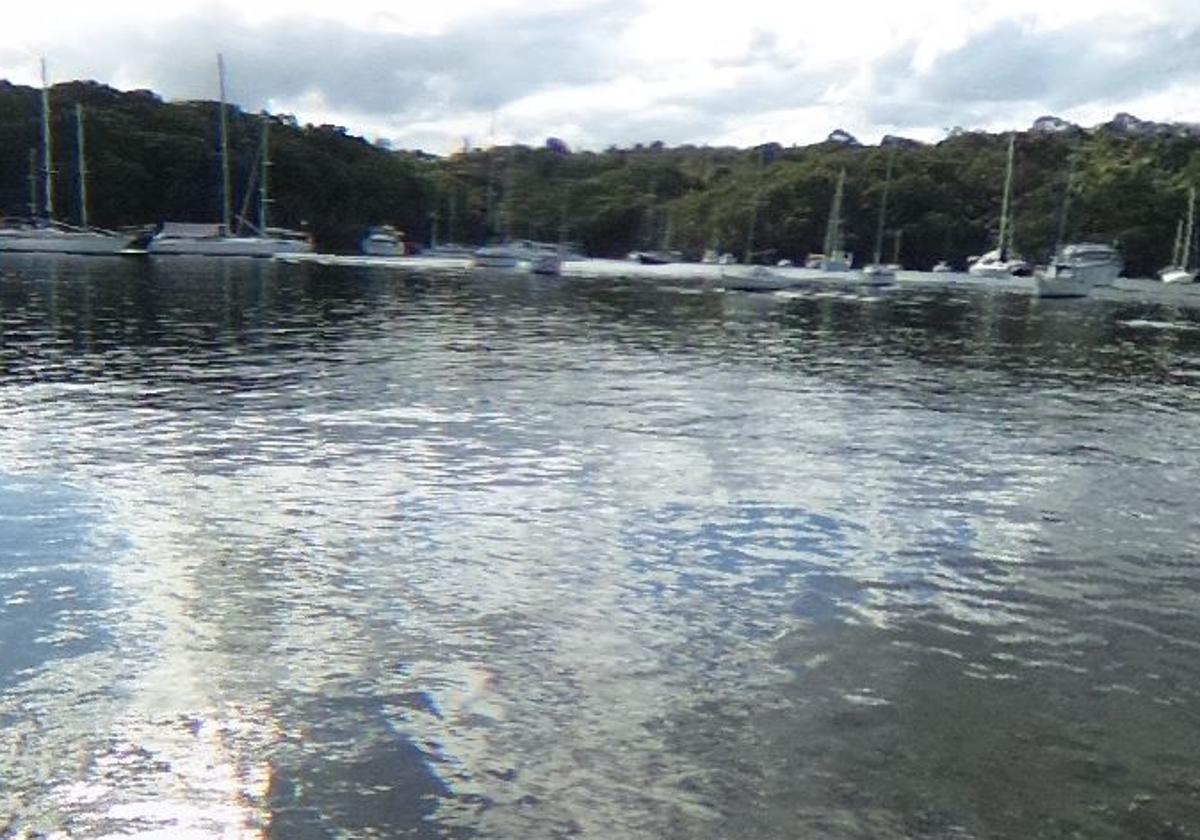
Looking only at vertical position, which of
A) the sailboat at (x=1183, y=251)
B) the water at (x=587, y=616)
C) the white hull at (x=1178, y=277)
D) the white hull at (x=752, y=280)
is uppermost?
the sailboat at (x=1183, y=251)

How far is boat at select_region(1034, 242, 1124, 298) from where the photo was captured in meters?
88.1

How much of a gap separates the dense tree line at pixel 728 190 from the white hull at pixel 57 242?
24.0m

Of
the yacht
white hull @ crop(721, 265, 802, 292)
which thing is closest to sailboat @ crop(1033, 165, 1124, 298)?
white hull @ crop(721, 265, 802, 292)

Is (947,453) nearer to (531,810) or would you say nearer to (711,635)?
(711,635)

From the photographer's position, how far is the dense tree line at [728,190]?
139 m

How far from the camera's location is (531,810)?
6.62 m

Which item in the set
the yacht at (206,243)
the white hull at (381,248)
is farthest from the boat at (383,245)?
the yacht at (206,243)

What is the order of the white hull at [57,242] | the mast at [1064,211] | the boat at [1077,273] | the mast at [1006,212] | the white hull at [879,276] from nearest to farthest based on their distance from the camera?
the boat at [1077,273], the white hull at [879,276], the white hull at [57,242], the mast at [1006,212], the mast at [1064,211]

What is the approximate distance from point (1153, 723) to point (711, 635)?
3.27 metres

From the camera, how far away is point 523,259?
122 m

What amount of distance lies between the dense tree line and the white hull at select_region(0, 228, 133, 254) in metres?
24.0

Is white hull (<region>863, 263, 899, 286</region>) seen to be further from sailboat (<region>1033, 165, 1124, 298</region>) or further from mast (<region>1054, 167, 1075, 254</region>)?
mast (<region>1054, 167, 1075, 254</region>)

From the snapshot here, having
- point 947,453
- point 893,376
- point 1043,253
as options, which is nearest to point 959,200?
point 1043,253

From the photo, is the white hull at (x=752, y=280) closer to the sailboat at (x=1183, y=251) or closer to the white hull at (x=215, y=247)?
the white hull at (x=215, y=247)
